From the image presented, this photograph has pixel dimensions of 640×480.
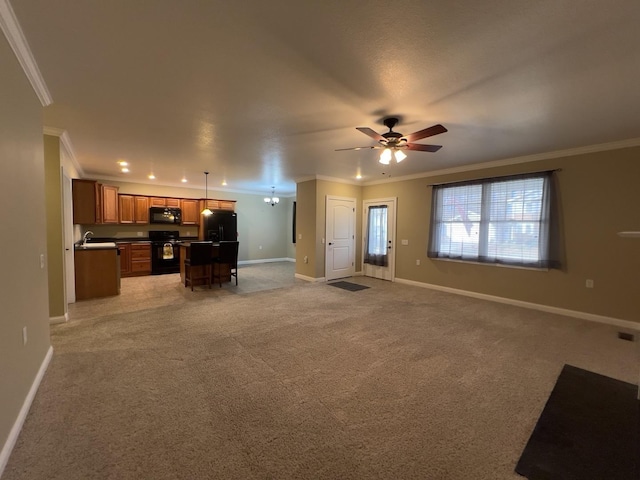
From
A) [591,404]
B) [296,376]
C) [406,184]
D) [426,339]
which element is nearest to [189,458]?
[296,376]

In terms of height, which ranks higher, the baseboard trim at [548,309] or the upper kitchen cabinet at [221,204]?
the upper kitchen cabinet at [221,204]

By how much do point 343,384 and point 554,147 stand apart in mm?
4677

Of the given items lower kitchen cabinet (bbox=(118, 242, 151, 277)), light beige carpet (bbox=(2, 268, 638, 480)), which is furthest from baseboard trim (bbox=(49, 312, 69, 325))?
lower kitchen cabinet (bbox=(118, 242, 151, 277))

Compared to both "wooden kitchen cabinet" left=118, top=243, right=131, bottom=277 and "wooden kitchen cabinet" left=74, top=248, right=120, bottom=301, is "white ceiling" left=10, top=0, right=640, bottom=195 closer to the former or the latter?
"wooden kitchen cabinet" left=74, top=248, right=120, bottom=301

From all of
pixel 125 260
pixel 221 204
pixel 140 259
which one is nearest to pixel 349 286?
pixel 221 204

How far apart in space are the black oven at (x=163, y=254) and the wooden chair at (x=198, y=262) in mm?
1480

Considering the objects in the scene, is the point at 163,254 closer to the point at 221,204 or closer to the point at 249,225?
the point at 221,204

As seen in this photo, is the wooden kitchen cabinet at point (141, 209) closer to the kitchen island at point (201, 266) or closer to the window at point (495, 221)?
the kitchen island at point (201, 266)

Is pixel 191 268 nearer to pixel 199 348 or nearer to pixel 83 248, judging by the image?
pixel 83 248

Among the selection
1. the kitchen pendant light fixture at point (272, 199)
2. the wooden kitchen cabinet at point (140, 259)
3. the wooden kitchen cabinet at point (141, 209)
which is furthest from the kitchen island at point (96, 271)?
the kitchen pendant light fixture at point (272, 199)

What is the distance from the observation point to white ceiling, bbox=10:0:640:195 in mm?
1654

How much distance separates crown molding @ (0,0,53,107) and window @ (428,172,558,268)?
239 inches

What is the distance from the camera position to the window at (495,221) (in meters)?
4.57

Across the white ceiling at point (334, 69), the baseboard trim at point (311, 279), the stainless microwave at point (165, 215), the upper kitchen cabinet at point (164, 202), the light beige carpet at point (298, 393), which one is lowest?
the light beige carpet at point (298, 393)
